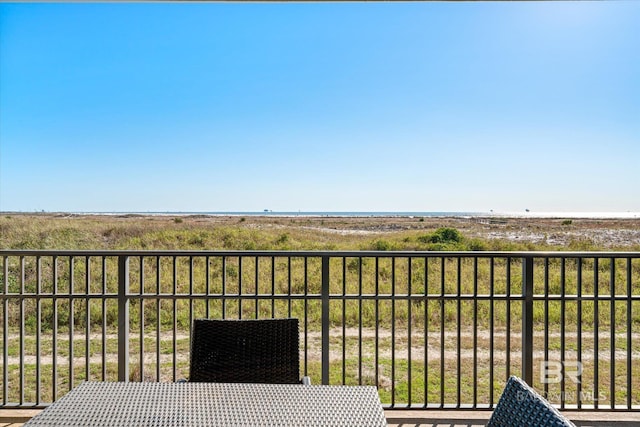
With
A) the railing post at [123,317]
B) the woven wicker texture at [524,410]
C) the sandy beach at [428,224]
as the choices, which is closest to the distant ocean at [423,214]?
the sandy beach at [428,224]

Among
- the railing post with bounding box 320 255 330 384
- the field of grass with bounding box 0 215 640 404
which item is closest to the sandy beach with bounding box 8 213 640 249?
the field of grass with bounding box 0 215 640 404

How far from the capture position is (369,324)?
6.90 metres

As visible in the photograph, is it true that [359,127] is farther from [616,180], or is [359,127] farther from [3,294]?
[3,294]

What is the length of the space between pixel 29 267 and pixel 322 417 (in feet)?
27.3

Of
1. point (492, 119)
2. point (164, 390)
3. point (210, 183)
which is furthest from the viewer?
point (210, 183)

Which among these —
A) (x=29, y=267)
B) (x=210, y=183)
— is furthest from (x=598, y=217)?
(x=29, y=267)

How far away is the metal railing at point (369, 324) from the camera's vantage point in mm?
2619

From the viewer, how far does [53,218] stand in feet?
29.2

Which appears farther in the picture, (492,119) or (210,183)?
(210,183)

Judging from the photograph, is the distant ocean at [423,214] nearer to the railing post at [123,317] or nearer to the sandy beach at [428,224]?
the sandy beach at [428,224]

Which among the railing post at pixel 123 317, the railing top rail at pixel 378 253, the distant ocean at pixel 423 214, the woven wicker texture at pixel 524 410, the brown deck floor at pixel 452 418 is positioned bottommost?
the brown deck floor at pixel 452 418

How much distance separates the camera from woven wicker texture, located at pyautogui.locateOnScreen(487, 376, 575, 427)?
812mm

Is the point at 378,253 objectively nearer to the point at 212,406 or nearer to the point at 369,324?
the point at 212,406

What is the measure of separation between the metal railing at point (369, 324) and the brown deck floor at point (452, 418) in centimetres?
5
